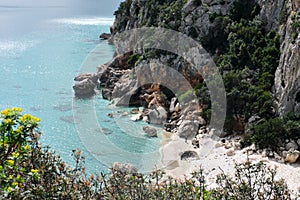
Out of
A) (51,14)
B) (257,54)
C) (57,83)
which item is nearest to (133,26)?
(57,83)

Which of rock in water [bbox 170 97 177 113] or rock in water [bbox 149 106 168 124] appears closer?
rock in water [bbox 149 106 168 124]

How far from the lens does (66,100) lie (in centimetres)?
3656

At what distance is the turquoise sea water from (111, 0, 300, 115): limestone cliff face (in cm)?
867

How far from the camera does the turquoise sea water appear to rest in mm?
25844

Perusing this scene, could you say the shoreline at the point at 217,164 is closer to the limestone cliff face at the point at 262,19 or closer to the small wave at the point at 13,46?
the limestone cliff face at the point at 262,19

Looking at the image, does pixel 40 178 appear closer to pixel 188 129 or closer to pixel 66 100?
pixel 188 129

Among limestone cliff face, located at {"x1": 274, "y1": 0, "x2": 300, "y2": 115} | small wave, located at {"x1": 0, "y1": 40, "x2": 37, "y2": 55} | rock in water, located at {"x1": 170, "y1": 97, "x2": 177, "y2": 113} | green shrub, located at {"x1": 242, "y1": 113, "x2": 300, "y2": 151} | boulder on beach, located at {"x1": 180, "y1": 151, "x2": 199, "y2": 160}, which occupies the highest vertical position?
limestone cliff face, located at {"x1": 274, "y1": 0, "x2": 300, "y2": 115}

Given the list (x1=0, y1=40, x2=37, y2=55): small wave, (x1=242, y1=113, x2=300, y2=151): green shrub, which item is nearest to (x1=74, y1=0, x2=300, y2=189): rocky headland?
(x1=242, y1=113, x2=300, y2=151): green shrub

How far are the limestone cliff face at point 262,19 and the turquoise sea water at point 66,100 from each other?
8.67 meters

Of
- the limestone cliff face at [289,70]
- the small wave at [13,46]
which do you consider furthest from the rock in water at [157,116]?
the small wave at [13,46]

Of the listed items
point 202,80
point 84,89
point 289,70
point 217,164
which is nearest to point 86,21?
point 84,89

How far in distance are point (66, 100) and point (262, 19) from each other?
19.0m

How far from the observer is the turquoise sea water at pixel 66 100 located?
84.8 ft

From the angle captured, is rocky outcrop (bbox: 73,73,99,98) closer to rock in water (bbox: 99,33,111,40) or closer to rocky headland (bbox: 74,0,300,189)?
rocky headland (bbox: 74,0,300,189)
